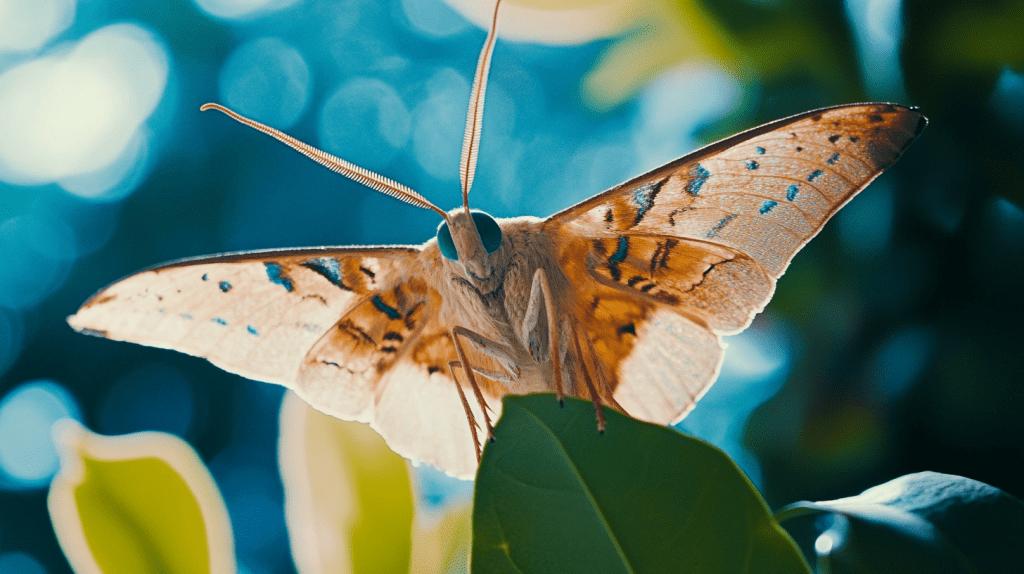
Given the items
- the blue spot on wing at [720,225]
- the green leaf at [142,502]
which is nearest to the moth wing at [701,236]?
the blue spot on wing at [720,225]

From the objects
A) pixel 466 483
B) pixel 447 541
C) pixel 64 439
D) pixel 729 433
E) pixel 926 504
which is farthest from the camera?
pixel 729 433

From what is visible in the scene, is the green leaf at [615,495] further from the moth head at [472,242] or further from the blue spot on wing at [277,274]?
the blue spot on wing at [277,274]

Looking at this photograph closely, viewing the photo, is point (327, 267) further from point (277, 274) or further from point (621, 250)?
point (621, 250)

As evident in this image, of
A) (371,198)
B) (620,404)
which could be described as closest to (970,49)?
(620,404)

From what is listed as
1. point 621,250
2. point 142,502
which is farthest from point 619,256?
point 142,502

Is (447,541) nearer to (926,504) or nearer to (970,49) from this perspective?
(926,504)

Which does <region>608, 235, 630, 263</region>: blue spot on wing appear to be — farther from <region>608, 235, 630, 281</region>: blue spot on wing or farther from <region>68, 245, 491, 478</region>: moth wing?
<region>68, 245, 491, 478</region>: moth wing
